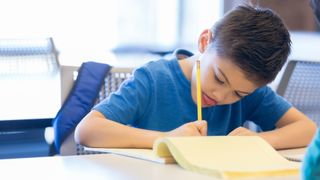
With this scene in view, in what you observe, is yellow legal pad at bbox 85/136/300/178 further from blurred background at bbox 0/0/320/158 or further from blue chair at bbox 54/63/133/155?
blurred background at bbox 0/0/320/158

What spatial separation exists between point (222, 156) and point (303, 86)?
80 centimetres

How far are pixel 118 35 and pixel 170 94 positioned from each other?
812mm

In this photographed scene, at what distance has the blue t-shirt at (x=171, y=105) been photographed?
3.77 ft

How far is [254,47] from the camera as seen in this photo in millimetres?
1079

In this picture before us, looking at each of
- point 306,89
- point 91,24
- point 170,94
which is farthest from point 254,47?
point 91,24

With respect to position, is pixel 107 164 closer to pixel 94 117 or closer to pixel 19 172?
pixel 19 172

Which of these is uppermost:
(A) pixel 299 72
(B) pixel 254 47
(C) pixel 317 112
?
(B) pixel 254 47

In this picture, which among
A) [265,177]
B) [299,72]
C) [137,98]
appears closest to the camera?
[265,177]

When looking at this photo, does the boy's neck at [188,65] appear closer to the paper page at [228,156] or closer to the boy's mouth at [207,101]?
the boy's mouth at [207,101]

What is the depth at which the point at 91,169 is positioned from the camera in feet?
2.53

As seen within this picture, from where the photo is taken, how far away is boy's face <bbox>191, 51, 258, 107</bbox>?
1102 millimetres

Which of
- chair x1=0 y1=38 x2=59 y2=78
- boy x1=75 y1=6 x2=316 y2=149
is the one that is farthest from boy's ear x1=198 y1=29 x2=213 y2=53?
chair x1=0 y1=38 x2=59 y2=78

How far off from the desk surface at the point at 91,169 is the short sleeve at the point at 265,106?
56 centimetres

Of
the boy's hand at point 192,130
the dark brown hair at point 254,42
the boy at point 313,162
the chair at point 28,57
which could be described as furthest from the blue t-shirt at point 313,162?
the chair at point 28,57
